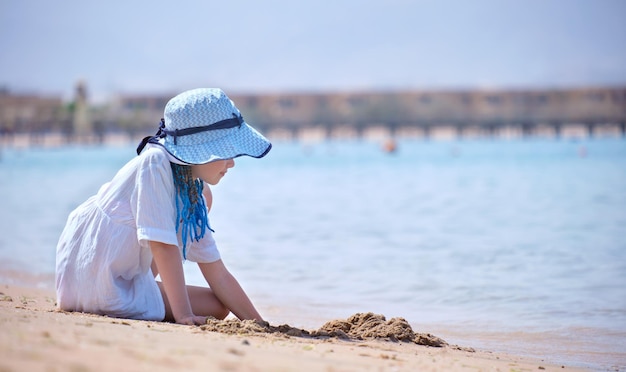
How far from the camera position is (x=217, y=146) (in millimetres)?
3439

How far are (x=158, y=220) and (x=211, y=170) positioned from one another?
29cm

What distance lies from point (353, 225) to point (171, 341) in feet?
27.9

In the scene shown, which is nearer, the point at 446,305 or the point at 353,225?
the point at 446,305

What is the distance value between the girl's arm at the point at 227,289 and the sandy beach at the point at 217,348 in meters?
0.20

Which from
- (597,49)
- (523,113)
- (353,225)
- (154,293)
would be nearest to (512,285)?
(154,293)

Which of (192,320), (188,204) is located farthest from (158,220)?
(192,320)

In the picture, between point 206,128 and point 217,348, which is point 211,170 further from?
point 217,348

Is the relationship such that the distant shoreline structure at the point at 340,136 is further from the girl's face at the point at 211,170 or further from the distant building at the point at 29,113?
the girl's face at the point at 211,170

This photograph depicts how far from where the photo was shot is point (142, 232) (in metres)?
3.33

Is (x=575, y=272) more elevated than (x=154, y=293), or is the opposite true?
(x=575, y=272)

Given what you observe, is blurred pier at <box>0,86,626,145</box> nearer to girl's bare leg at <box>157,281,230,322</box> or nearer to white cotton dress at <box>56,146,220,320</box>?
girl's bare leg at <box>157,281,230,322</box>

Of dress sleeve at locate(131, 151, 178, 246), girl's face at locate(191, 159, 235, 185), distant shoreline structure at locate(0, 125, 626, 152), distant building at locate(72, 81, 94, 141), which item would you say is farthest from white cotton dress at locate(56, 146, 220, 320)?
distant building at locate(72, 81, 94, 141)

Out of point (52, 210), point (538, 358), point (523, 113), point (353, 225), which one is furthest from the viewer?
point (523, 113)

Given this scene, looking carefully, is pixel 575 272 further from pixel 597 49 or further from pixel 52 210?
pixel 597 49
